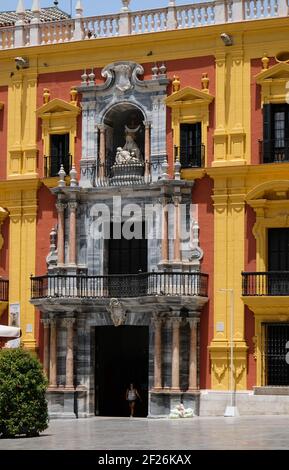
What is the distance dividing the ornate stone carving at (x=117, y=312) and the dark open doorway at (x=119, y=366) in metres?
1.35

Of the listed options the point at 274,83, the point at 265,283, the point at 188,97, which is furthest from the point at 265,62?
the point at 265,283

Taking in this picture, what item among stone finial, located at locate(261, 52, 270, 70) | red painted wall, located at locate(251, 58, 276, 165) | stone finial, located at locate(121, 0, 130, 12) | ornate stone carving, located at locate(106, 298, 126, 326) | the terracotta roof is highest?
the terracotta roof

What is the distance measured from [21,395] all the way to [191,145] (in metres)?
14.4

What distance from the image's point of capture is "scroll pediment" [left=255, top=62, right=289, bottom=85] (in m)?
41.1

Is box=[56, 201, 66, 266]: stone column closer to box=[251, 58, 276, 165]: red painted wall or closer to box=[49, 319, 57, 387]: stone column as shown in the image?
box=[49, 319, 57, 387]: stone column

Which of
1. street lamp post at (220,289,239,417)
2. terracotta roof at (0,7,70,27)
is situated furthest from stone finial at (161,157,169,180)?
terracotta roof at (0,7,70,27)

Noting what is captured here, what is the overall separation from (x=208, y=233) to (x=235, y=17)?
7.83 metres

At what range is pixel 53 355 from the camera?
42.8 meters

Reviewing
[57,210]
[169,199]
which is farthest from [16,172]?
[169,199]

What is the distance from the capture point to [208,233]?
4219cm

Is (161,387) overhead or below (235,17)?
below

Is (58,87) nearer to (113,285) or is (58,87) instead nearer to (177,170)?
(177,170)

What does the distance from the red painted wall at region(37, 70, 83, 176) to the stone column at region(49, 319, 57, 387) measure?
19.9ft

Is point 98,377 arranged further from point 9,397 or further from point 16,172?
point 9,397
